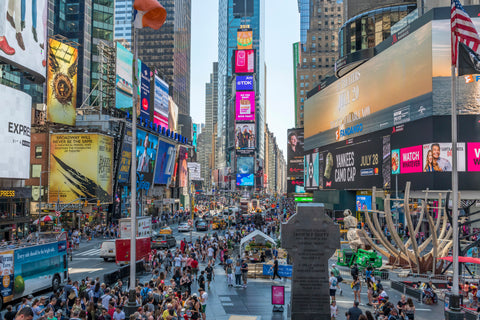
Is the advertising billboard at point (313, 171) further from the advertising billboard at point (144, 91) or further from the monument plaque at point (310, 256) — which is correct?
the monument plaque at point (310, 256)

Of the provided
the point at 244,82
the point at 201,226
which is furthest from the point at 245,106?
the point at 201,226

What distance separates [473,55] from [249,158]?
13080 cm

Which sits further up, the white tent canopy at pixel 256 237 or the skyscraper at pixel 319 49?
the skyscraper at pixel 319 49

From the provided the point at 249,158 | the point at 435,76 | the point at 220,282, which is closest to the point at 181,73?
the point at 249,158

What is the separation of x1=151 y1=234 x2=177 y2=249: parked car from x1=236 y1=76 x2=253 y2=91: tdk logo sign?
103 meters

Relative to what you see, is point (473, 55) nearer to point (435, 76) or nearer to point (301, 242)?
point (301, 242)

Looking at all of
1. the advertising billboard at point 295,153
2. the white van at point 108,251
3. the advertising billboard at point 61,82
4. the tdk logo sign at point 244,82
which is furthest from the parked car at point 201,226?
the tdk logo sign at point 244,82

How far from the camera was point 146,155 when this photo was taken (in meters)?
74.1

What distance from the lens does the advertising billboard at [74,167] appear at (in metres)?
55.9

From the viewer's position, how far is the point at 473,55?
15.8 metres

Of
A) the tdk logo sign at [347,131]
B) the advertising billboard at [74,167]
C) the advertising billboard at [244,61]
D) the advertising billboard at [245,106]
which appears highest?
the advertising billboard at [244,61]

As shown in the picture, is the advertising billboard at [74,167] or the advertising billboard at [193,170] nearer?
the advertising billboard at [74,167]

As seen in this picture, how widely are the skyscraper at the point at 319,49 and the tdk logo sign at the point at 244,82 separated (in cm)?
2007

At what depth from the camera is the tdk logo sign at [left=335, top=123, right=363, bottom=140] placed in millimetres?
56284
